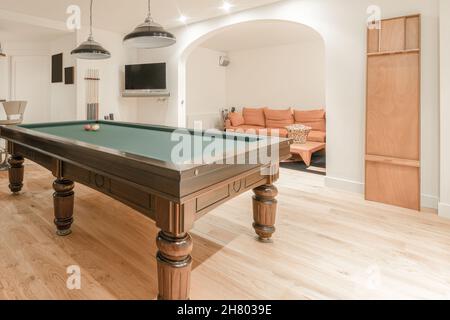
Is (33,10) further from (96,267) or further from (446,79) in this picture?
(446,79)

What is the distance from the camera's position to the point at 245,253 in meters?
2.25

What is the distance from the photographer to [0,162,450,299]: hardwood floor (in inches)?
70.8

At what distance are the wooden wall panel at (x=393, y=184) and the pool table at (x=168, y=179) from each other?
1597mm

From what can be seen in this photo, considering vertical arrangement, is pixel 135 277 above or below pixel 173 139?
below

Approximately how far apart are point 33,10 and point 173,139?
4010mm

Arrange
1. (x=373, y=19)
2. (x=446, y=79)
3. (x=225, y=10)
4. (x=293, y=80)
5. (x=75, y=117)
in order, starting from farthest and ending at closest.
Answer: (x=293, y=80), (x=75, y=117), (x=225, y=10), (x=373, y=19), (x=446, y=79)

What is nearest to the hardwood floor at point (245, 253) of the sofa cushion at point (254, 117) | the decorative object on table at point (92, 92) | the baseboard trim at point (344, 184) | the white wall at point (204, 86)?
the baseboard trim at point (344, 184)

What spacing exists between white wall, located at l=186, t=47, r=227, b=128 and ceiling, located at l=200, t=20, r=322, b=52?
33cm

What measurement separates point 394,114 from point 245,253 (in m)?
2.28

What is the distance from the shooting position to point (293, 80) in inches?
297

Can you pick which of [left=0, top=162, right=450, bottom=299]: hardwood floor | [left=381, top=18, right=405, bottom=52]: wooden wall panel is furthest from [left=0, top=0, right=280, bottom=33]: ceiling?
[left=0, top=162, right=450, bottom=299]: hardwood floor

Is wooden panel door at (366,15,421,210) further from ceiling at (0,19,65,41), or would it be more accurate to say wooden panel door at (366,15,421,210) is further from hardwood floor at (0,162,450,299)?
ceiling at (0,19,65,41)

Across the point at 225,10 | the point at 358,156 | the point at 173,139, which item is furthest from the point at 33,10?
the point at 358,156

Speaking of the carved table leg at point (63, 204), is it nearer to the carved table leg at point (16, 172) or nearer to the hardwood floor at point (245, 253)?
the hardwood floor at point (245, 253)
